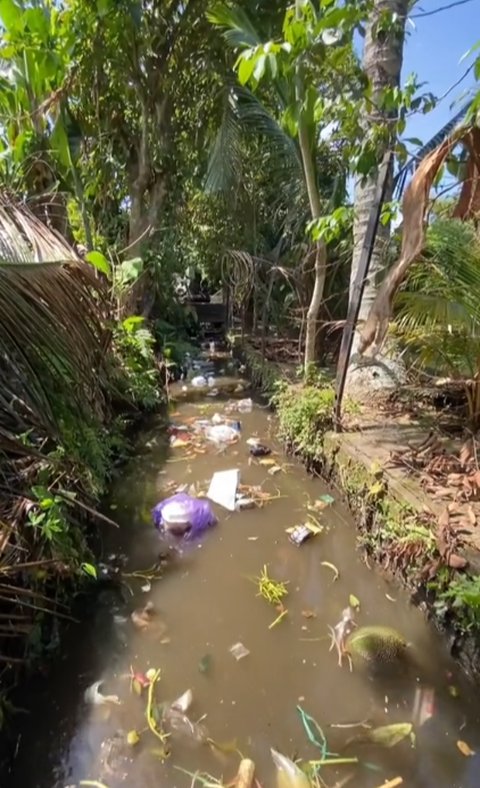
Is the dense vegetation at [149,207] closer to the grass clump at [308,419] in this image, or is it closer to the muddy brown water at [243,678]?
the muddy brown water at [243,678]

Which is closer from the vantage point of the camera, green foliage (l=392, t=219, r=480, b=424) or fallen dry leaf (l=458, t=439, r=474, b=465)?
fallen dry leaf (l=458, t=439, r=474, b=465)

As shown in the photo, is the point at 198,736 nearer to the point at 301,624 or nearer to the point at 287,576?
the point at 301,624

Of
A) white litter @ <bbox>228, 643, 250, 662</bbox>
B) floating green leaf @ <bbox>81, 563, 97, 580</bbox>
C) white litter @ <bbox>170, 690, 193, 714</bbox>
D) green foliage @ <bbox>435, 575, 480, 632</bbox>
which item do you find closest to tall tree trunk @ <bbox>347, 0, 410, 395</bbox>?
green foliage @ <bbox>435, 575, 480, 632</bbox>

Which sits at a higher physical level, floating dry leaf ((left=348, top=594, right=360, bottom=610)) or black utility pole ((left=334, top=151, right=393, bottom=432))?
black utility pole ((left=334, top=151, right=393, bottom=432))

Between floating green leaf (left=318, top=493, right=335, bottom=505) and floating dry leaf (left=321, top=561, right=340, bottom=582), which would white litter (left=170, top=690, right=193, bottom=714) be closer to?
floating dry leaf (left=321, top=561, right=340, bottom=582)

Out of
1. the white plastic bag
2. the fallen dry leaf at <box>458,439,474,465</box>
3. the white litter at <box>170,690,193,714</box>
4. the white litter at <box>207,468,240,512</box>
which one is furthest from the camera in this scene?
the white plastic bag

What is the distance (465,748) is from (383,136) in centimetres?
294

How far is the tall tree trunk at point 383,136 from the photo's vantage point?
287 centimetres

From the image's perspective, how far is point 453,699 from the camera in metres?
1.85

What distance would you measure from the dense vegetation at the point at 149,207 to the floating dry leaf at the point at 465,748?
159 centimetres

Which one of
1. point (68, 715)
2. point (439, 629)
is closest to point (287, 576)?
point (439, 629)

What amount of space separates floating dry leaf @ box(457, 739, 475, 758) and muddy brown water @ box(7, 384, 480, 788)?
18mm

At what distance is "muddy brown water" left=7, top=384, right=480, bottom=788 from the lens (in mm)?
1595

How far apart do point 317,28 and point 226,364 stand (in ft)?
22.5
